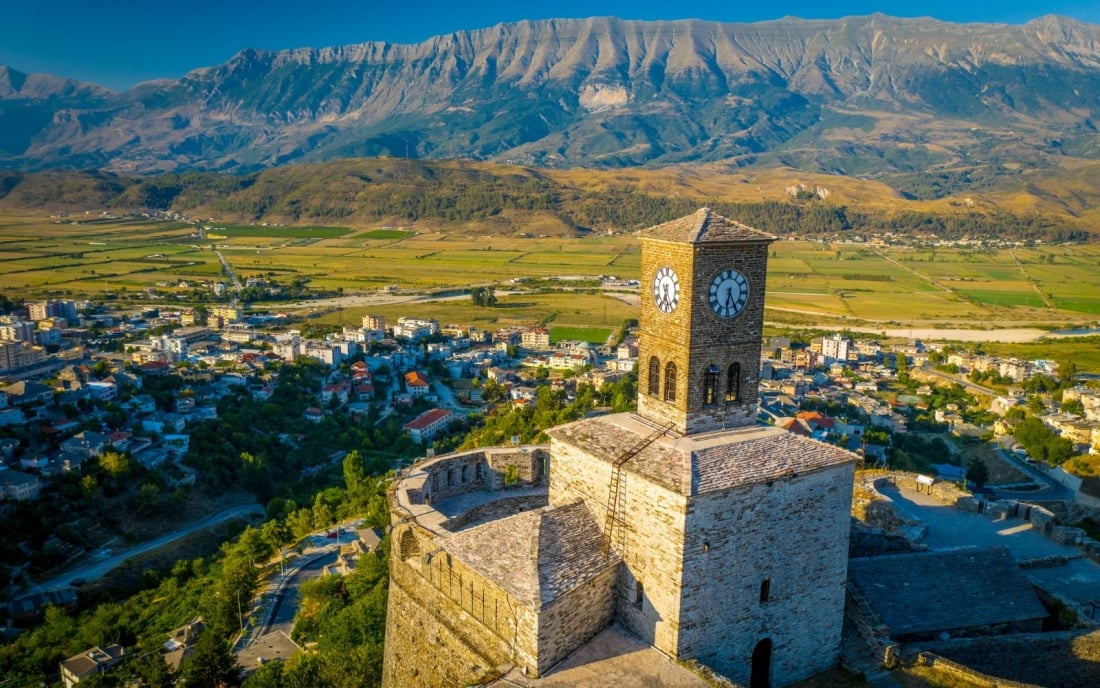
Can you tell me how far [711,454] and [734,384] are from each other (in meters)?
1.87

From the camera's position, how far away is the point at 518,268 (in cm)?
14275

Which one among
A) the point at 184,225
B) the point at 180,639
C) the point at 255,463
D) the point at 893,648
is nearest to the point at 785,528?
the point at 893,648

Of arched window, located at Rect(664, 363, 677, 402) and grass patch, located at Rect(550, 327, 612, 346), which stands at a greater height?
arched window, located at Rect(664, 363, 677, 402)

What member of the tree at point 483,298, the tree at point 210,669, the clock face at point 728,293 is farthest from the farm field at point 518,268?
the clock face at point 728,293

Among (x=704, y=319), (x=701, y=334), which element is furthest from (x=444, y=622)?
(x=704, y=319)

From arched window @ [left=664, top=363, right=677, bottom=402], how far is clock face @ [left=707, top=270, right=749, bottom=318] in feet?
4.46

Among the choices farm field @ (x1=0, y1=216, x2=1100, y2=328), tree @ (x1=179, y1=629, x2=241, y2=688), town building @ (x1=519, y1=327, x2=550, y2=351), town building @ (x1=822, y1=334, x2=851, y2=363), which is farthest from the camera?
farm field @ (x1=0, y1=216, x2=1100, y2=328)

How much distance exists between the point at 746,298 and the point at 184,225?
203865 millimetres

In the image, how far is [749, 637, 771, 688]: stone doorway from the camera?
1561cm

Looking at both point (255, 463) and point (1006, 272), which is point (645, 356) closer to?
point (255, 463)

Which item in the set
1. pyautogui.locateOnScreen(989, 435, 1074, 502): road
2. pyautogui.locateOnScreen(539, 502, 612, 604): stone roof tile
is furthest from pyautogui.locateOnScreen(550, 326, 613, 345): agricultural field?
pyautogui.locateOnScreen(539, 502, 612, 604): stone roof tile

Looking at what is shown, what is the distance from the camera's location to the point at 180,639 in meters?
29.7

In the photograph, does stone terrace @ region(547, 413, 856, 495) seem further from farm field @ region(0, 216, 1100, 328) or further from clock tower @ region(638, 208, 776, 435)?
farm field @ region(0, 216, 1100, 328)

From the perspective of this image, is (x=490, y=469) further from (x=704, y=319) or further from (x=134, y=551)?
(x=134, y=551)
